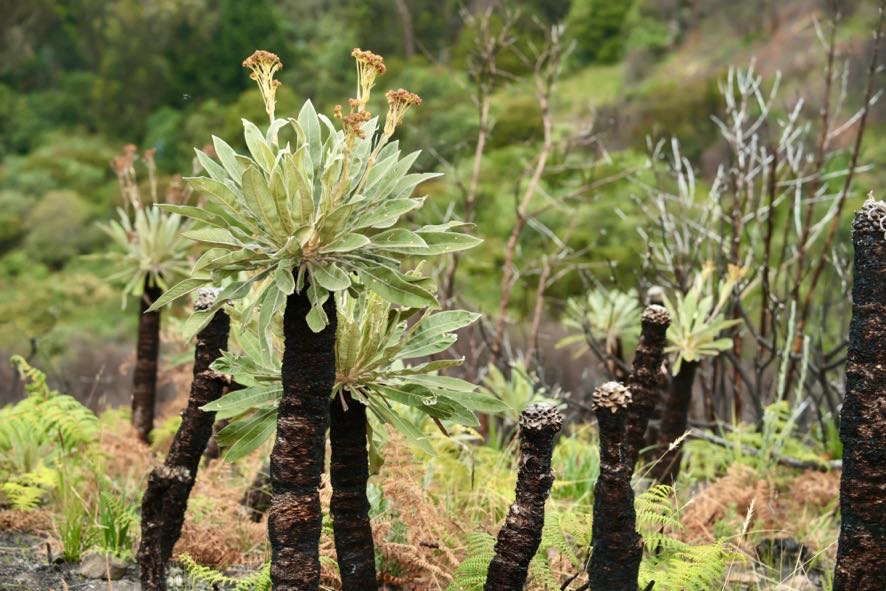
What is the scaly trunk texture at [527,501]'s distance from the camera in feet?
8.77

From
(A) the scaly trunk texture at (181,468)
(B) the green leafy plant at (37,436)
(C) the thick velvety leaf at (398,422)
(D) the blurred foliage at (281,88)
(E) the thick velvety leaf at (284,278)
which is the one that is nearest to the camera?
(E) the thick velvety leaf at (284,278)

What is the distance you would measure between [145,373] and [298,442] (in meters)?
3.51

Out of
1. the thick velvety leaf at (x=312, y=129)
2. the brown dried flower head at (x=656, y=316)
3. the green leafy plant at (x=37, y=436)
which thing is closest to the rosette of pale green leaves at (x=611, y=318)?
the brown dried flower head at (x=656, y=316)

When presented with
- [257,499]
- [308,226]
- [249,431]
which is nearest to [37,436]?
[257,499]

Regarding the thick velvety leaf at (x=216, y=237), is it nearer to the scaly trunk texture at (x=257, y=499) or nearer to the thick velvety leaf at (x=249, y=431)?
the thick velvety leaf at (x=249, y=431)

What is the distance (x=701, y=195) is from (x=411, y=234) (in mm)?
18604

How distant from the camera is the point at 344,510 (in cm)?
294

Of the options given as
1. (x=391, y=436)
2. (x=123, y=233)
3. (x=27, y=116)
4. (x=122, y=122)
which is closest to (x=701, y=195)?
(x=123, y=233)

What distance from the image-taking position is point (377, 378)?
9.73ft

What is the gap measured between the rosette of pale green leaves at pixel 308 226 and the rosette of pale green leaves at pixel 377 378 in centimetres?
26

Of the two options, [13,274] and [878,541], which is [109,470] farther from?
[13,274]

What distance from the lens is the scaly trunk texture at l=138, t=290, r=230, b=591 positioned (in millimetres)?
3082

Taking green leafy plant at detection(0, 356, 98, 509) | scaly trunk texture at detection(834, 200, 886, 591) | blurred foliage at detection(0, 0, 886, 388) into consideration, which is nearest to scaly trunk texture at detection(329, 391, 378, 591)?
scaly trunk texture at detection(834, 200, 886, 591)

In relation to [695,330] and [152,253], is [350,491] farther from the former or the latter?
[152,253]
